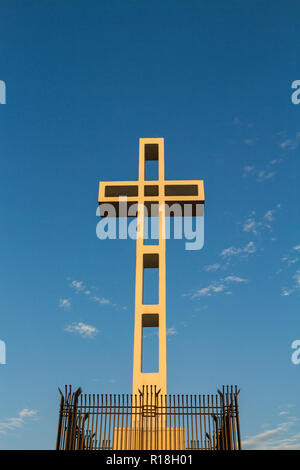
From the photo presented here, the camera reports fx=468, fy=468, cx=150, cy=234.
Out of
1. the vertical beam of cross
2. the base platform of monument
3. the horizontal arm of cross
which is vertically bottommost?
the base platform of monument

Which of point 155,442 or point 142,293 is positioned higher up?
point 142,293

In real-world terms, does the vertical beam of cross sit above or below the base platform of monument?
above

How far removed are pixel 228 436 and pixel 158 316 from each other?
225 inches

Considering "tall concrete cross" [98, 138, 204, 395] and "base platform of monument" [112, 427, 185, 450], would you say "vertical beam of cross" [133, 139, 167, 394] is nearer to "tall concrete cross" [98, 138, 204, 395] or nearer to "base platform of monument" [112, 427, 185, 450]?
"tall concrete cross" [98, 138, 204, 395]

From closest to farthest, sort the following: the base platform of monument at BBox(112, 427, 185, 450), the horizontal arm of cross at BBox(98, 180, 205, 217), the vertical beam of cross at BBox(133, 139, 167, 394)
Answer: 1. the base platform of monument at BBox(112, 427, 185, 450)
2. the vertical beam of cross at BBox(133, 139, 167, 394)
3. the horizontal arm of cross at BBox(98, 180, 205, 217)

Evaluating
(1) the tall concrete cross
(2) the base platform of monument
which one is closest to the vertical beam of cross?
(1) the tall concrete cross

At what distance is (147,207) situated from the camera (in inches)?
751

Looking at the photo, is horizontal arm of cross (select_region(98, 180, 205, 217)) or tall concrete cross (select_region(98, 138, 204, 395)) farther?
horizontal arm of cross (select_region(98, 180, 205, 217))

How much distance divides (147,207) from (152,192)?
949mm

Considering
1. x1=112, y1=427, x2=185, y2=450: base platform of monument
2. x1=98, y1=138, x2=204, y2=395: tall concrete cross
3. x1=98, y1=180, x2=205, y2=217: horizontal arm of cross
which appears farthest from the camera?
x1=98, y1=180, x2=205, y2=217: horizontal arm of cross

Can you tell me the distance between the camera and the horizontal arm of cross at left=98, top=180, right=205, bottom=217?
61.7 feet

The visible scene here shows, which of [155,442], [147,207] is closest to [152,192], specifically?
[147,207]

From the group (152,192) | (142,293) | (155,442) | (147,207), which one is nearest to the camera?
(155,442)

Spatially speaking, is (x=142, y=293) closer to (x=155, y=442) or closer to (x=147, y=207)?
(x=147, y=207)
